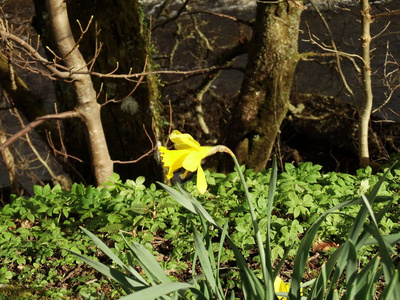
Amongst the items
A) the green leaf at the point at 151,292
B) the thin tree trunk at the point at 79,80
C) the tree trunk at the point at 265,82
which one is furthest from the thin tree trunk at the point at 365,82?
the green leaf at the point at 151,292

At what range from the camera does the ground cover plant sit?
2.85 m

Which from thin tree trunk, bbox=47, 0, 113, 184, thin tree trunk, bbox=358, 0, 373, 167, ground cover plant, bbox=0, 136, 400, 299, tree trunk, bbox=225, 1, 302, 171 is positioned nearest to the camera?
ground cover plant, bbox=0, 136, 400, 299

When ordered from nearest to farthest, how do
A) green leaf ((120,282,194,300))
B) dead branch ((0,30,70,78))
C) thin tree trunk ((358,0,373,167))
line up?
green leaf ((120,282,194,300))
dead branch ((0,30,70,78))
thin tree trunk ((358,0,373,167))

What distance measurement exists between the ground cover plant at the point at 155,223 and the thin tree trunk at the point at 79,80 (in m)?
0.71

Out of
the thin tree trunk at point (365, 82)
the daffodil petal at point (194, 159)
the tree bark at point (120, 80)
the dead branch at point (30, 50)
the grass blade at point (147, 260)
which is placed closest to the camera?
the daffodil petal at point (194, 159)

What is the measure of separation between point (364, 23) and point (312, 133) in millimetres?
3947

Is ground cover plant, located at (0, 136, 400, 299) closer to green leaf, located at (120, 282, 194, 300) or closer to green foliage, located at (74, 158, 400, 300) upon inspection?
green foliage, located at (74, 158, 400, 300)

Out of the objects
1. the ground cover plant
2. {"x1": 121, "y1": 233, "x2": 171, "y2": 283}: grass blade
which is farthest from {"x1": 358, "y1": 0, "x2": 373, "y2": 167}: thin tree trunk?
{"x1": 121, "y1": 233, "x2": 171, "y2": 283}: grass blade

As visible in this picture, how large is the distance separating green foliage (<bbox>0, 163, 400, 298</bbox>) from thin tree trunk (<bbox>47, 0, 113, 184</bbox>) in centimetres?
70

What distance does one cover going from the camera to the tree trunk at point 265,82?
525 centimetres

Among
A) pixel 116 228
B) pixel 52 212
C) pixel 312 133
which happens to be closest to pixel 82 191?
pixel 52 212

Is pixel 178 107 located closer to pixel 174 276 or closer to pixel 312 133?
pixel 312 133

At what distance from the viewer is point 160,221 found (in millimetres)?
3156

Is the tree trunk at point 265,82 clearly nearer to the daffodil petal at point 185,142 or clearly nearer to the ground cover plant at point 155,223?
the ground cover plant at point 155,223
